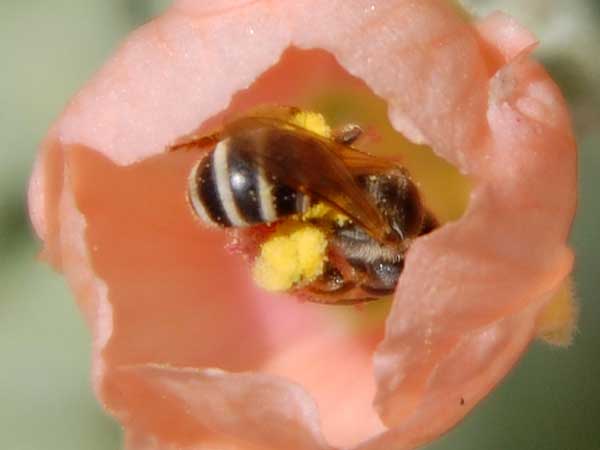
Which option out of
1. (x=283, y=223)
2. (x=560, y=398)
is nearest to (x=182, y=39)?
(x=283, y=223)

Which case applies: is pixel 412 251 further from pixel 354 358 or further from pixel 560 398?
pixel 560 398

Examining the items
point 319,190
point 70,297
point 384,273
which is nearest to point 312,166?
point 319,190

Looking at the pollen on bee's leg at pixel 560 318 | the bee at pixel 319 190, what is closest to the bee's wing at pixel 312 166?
the bee at pixel 319 190

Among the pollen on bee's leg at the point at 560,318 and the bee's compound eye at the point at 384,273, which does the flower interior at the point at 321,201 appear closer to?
the bee's compound eye at the point at 384,273

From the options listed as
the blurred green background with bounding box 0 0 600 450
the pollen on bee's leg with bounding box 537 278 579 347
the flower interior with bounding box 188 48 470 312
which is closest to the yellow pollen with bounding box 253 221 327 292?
the flower interior with bounding box 188 48 470 312

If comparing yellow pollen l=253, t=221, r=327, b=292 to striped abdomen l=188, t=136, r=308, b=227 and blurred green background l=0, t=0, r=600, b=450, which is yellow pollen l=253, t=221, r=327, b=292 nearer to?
striped abdomen l=188, t=136, r=308, b=227

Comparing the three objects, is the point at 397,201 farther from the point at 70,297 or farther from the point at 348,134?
the point at 70,297
